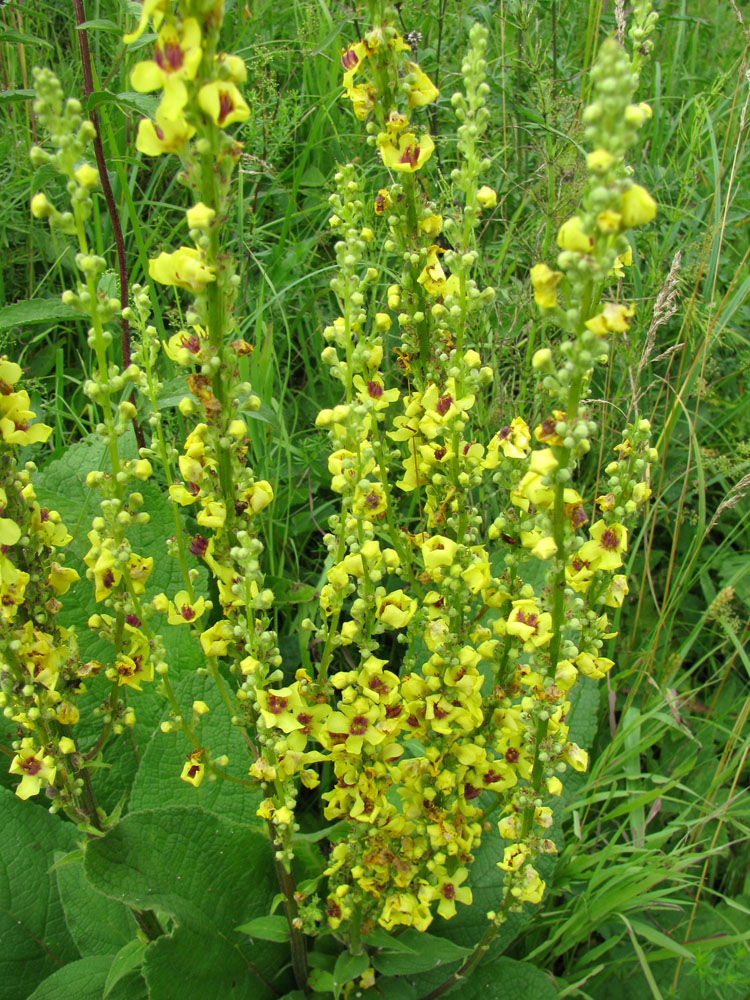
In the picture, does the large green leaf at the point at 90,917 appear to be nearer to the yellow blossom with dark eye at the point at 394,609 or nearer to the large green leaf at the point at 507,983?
the large green leaf at the point at 507,983

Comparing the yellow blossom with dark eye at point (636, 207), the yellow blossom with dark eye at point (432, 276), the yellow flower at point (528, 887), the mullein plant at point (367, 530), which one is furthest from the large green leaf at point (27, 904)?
the yellow blossom with dark eye at point (636, 207)

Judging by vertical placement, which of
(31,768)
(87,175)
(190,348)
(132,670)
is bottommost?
(31,768)

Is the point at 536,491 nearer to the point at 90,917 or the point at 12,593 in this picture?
the point at 12,593

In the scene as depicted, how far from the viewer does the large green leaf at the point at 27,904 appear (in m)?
2.15

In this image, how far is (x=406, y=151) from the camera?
1533mm

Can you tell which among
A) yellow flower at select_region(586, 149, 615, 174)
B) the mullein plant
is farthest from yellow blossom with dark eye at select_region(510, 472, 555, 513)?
yellow flower at select_region(586, 149, 615, 174)

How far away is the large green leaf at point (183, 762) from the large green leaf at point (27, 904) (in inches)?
12.8

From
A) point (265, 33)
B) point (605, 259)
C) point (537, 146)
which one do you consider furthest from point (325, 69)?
point (605, 259)

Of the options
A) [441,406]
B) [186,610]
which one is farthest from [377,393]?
[186,610]

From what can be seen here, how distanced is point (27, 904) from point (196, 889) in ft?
1.86

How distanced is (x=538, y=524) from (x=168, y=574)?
5.20 feet

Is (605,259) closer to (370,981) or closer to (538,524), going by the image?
(538,524)

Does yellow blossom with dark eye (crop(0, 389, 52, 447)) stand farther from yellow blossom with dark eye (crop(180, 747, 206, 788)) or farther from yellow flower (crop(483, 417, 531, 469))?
yellow flower (crop(483, 417, 531, 469))

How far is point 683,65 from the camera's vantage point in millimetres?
4535
